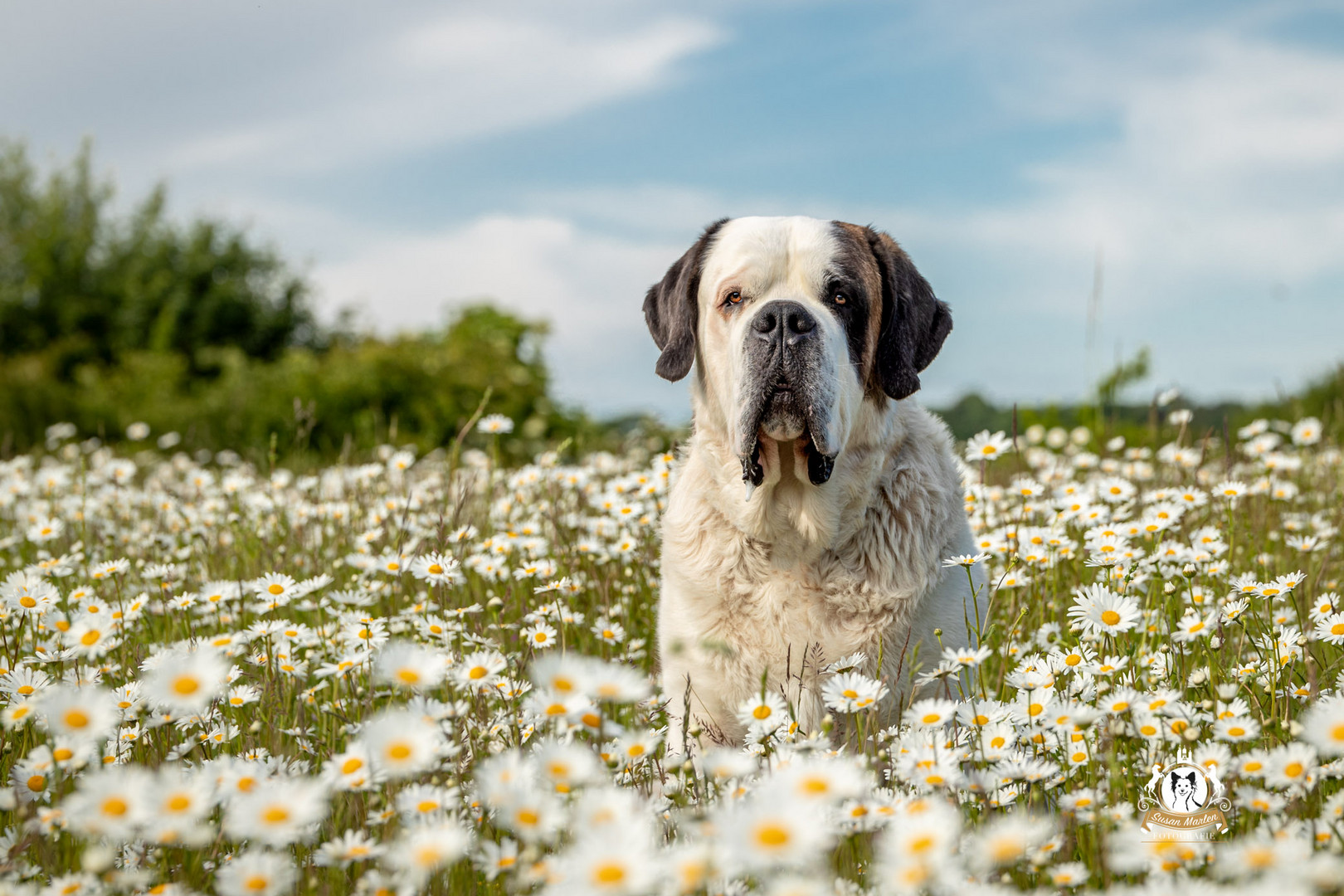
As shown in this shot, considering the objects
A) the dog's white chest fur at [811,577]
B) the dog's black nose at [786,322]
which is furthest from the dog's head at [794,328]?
the dog's white chest fur at [811,577]

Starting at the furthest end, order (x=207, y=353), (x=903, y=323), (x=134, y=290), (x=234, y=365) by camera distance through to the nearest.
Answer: (x=134, y=290) → (x=207, y=353) → (x=234, y=365) → (x=903, y=323)

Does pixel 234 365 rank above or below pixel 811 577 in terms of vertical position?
above

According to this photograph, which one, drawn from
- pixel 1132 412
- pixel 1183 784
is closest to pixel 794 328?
pixel 1183 784

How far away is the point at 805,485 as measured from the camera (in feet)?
10.4

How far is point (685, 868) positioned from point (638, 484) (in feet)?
11.6

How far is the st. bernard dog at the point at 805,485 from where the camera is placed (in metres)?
3.02

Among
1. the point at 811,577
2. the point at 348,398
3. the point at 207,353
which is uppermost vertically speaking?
the point at 207,353

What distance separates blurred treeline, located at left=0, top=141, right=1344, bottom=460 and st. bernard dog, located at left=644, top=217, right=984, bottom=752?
614mm

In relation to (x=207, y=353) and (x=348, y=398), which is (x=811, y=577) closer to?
(x=348, y=398)

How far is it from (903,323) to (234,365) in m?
15.2

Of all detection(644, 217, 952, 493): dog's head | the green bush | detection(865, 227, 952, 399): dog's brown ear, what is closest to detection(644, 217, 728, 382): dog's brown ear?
detection(644, 217, 952, 493): dog's head

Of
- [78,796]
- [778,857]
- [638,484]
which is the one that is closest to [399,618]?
[638,484]

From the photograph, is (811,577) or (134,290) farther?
(134,290)

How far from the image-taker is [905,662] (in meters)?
3.01
